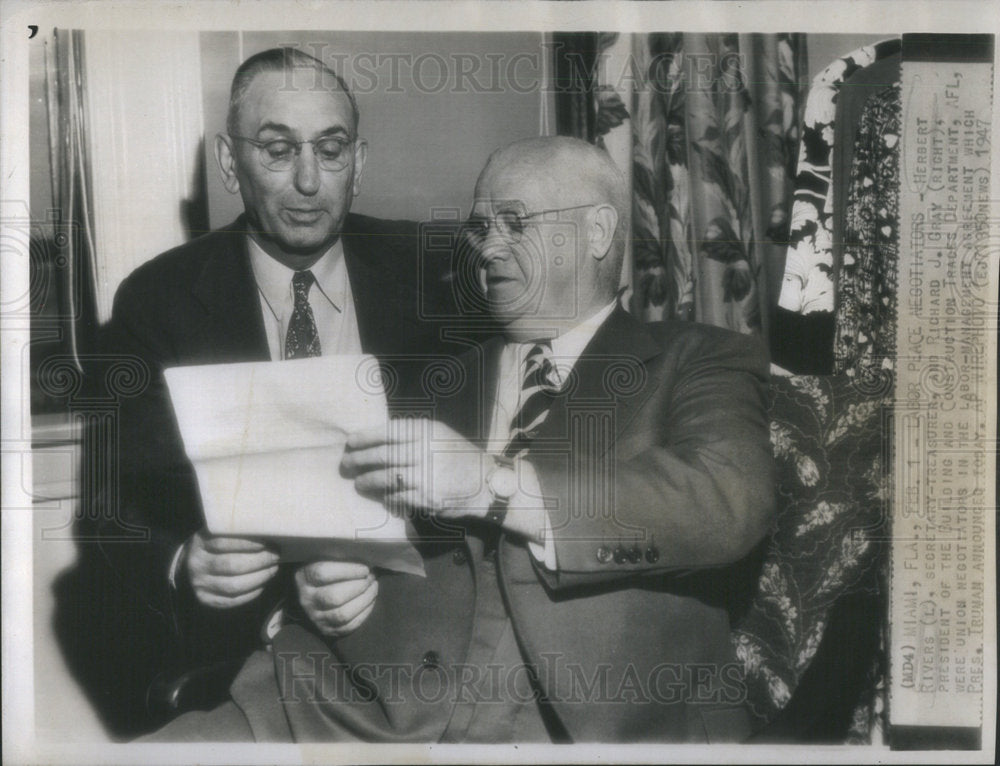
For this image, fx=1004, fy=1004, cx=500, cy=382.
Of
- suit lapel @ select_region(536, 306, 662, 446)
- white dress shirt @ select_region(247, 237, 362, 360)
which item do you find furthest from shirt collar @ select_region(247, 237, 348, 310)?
suit lapel @ select_region(536, 306, 662, 446)

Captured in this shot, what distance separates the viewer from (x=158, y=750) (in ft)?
7.86

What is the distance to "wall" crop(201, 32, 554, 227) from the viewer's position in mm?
2355

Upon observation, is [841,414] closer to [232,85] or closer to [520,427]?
[520,427]

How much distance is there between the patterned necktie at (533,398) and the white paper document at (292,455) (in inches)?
12.2

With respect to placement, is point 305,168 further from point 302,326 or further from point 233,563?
point 233,563

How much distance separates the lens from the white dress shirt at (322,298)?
7.73 ft

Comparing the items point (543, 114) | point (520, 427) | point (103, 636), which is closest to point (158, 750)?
point (103, 636)

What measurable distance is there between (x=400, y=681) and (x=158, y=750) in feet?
2.00

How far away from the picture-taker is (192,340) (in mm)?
2348

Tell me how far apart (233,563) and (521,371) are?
0.80m

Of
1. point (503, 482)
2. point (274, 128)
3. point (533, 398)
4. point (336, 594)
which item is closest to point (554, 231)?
point (533, 398)

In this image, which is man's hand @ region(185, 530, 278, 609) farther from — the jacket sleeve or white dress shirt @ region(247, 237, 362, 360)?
the jacket sleeve

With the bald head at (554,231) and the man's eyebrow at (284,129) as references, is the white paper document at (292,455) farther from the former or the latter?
the man's eyebrow at (284,129)

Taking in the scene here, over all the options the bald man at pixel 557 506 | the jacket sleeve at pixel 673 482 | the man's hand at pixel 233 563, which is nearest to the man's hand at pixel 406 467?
the bald man at pixel 557 506
